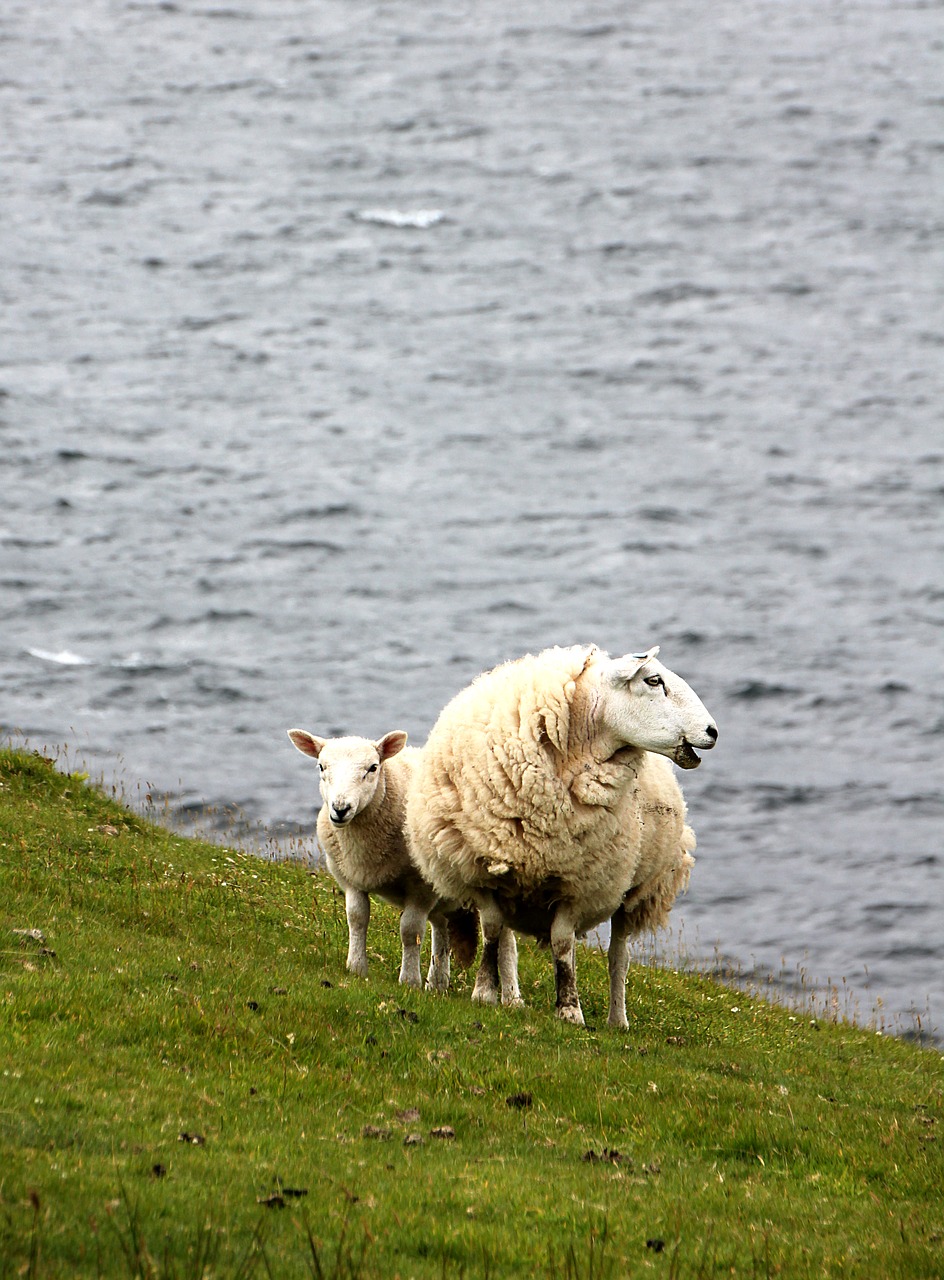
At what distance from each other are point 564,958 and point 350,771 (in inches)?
93.5

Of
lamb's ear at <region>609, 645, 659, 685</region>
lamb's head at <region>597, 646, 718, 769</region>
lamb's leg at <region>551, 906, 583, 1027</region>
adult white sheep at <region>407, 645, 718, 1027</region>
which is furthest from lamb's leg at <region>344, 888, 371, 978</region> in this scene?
lamb's ear at <region>609, 645, 659, 685</region>

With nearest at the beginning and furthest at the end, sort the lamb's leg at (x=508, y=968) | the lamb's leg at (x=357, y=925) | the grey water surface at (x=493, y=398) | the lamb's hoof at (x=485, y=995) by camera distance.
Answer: the lamb's hoof at (x=485, y=995) → the lamb's leg at (x=508, y=968) → the lamb's leg at (x=357, y=925) → the grey water surface at (x=493, y=398)

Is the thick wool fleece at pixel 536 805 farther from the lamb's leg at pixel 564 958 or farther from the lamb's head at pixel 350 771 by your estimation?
Result: the lamb's head at pixel 350 771

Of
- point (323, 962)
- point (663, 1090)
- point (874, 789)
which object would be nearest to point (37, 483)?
point (874, 789)

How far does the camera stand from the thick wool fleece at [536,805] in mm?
12445

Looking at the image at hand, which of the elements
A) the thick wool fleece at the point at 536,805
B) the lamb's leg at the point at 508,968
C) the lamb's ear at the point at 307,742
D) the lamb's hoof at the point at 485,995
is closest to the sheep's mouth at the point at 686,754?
the thick wool fleece at the point at 536,805

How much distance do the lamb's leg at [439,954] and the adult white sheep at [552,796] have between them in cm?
76

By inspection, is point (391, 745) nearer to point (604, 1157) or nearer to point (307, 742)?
point (307, 742)

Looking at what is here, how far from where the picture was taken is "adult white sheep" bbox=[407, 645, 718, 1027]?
12.5 m

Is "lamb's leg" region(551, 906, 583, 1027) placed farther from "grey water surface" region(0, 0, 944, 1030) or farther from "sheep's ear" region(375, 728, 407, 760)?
"grey water surface" region(0, 0, 944, 1030)

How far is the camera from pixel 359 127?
114 m

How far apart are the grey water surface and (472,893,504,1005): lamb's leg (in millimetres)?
12783

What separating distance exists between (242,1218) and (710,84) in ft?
396

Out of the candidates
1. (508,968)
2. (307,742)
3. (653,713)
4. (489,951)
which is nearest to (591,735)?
(653,713)
